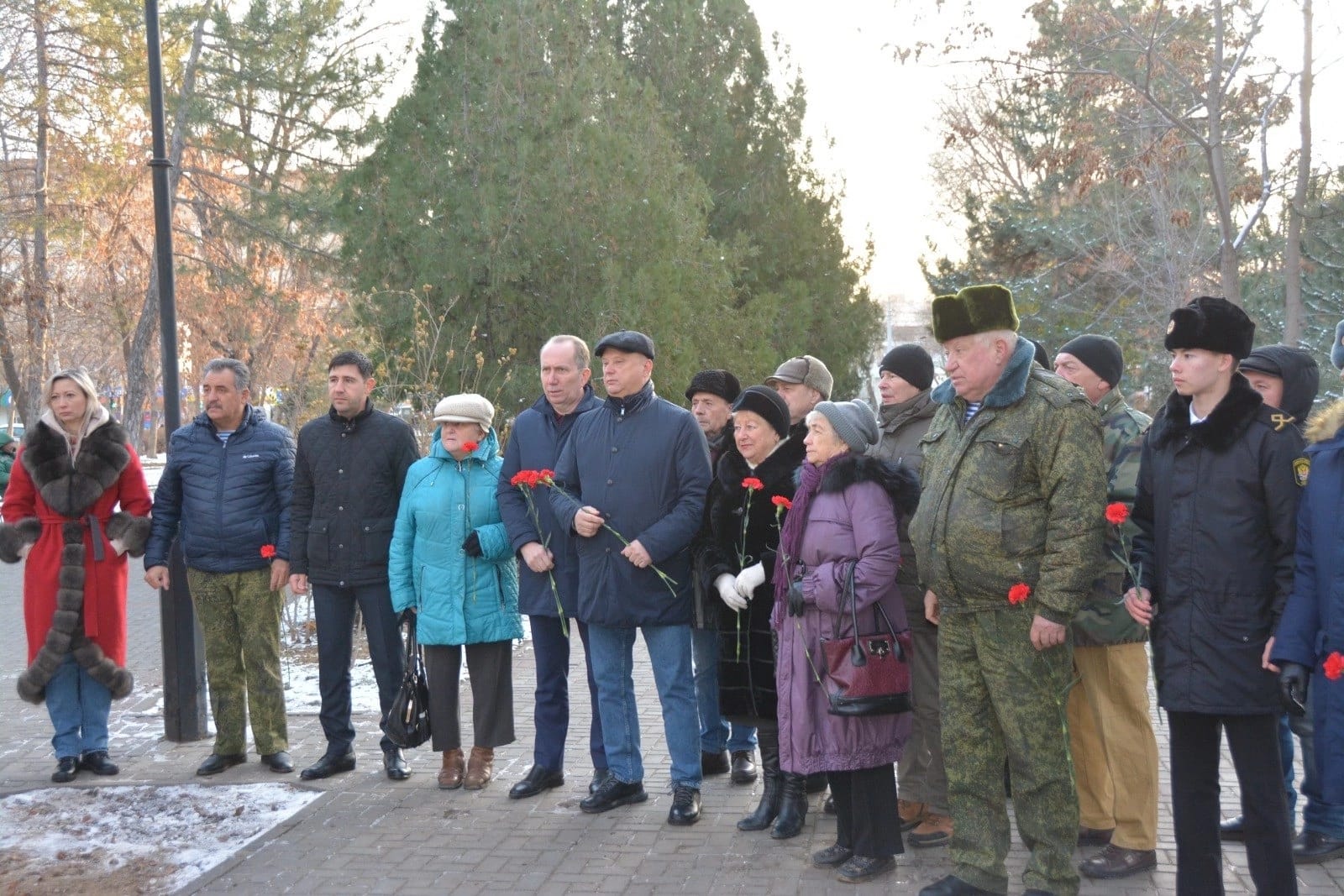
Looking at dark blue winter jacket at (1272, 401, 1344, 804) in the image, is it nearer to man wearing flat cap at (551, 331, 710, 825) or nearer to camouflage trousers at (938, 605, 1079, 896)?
camouflage trousers at (938, 605, 1079, 896)

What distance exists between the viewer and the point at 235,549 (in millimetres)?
6938

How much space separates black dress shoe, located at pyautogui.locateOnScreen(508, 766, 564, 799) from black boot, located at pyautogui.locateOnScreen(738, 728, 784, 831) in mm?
1080

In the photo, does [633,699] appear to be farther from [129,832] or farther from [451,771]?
[129,832]

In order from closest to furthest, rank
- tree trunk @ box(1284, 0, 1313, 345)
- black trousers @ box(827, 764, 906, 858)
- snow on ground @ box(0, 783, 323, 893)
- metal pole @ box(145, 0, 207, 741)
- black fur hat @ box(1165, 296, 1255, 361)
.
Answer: black fur hat @ box(1165, 296, 1255, 361) < black trousers @ box(827, 764, 906, 858) < snow on ground @ box(0, 783, 323, 893) < metal pole @ box(145, 0, 207, 741) < tree trunk @ box(1284, 0, 1313, 345)

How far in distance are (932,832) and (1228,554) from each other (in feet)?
6.31

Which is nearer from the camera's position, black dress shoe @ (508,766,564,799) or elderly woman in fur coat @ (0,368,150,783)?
black dress shoe @ (508,766,564,799)

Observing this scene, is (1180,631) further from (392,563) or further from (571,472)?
(392,563)

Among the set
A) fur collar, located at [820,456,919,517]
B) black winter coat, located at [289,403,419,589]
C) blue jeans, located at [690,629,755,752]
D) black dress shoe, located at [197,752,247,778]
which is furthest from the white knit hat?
black dress shoe, located at [197,752,247,778]

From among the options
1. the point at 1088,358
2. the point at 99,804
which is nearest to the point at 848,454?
the point at 1088,358

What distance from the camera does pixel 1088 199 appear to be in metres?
23.3

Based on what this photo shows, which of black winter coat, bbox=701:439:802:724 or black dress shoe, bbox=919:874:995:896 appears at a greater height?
black winter coat, bbox=701:439:802:724

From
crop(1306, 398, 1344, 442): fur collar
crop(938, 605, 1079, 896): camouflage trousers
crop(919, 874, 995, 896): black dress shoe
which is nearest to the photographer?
crop(1306, 398, 1344, 442): fur collar

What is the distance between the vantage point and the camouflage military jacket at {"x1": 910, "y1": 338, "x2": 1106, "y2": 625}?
4.50 metres

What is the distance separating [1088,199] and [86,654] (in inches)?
785
